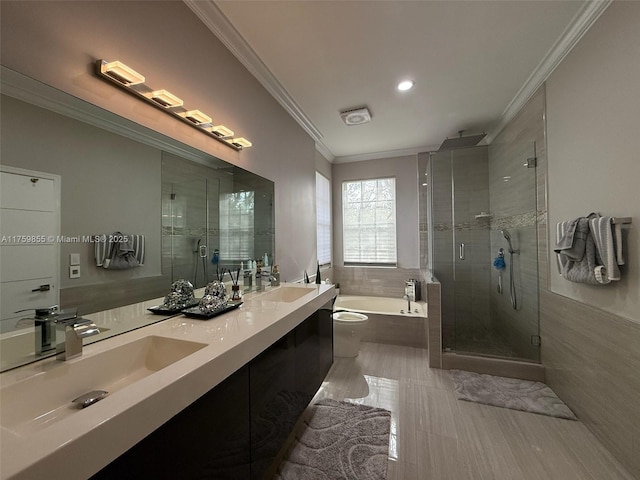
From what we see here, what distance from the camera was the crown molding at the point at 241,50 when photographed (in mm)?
1594

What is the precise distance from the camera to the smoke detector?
2820 mm

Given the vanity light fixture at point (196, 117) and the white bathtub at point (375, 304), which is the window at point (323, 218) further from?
the vanity light fixture at point (196, 117)

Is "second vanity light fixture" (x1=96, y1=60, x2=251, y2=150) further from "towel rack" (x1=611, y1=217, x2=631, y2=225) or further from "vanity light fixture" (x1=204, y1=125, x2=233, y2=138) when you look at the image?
"towel rack" (x1=611, y1=217, x2=631, y2=225)

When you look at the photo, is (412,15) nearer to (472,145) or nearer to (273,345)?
(273,345)

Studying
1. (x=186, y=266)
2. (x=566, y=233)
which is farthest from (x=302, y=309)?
(x=566, y=233)

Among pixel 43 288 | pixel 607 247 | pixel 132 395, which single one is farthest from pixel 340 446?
pixel 607 247

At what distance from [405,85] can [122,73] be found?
216 centimetres

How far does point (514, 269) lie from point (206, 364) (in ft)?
10.6

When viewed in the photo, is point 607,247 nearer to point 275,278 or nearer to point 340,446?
point 340,446

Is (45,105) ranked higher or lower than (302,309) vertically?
higher

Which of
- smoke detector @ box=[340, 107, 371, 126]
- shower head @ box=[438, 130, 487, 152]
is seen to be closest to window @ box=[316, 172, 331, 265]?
smoke detector @ box=[340, 107, 371, 126]

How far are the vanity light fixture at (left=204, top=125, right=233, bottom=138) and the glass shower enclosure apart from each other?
262cm

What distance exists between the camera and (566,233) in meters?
1.78

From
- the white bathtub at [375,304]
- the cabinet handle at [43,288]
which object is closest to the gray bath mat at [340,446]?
the cabinet handle at [43,288]
